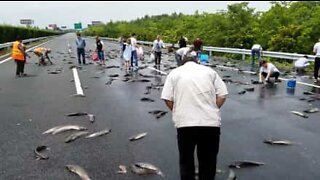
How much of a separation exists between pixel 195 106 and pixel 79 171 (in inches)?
85.8

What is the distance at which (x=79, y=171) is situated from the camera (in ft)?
18.4

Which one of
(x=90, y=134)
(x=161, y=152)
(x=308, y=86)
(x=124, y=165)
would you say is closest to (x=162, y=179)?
(x=124, y=165)

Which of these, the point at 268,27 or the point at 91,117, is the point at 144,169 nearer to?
the point at 91,117

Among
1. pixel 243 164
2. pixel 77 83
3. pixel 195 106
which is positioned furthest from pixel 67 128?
pixel 77 83

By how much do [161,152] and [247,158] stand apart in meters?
1.40

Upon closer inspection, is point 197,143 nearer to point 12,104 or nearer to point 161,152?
point 161,152

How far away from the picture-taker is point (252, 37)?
34406mm

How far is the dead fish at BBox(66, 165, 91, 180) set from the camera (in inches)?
212

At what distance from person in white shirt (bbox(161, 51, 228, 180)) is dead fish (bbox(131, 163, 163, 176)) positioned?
105cm

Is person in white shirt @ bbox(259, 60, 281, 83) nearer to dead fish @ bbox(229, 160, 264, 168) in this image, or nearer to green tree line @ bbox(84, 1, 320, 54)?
dead fish @ bbox(229, 160, 264, 168)

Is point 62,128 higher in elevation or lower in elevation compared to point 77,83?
higher

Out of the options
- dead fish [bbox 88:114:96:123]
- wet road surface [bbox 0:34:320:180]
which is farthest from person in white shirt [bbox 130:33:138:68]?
dead fish [bbox 88:114:96:123]

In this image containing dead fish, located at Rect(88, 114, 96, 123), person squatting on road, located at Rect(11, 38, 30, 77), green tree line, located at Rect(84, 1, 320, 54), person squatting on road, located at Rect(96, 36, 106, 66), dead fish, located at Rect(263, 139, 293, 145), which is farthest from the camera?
green tree line, located at Rect(84, 1, 320, 54)

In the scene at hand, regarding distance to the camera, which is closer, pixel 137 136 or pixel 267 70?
pixel 137 136
